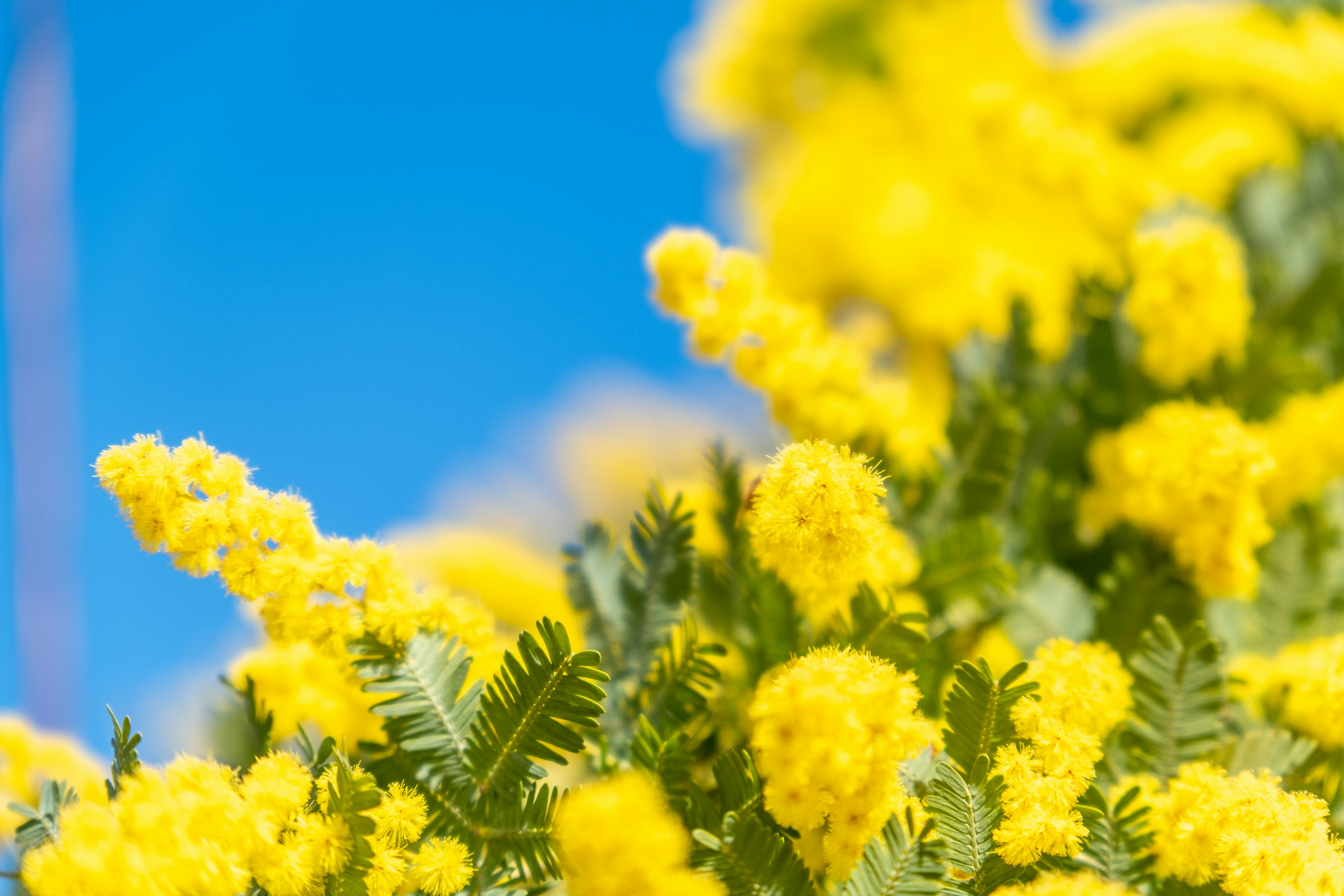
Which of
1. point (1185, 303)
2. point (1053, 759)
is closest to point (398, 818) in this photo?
point (1053, 759)

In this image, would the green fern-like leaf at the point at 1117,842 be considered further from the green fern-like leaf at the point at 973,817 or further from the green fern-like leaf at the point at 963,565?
the green fern-like leaf at the point at 963,565

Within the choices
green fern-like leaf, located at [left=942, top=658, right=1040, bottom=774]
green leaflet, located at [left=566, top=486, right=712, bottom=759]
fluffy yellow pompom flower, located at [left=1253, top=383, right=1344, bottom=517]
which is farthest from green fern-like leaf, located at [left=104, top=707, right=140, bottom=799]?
fluffy yellow pompom flower, located at [left=1253, top=383, right=1344, bottom=517]

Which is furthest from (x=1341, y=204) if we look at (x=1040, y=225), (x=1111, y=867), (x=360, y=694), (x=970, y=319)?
(x=360, y=694)

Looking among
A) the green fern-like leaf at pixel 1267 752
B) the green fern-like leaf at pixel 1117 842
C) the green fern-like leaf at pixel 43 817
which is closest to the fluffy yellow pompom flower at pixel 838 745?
the green fern-like leaf at pixel 1117 842

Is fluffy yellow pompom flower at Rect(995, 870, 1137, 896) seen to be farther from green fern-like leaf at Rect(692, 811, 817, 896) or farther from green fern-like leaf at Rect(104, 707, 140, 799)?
green fern-like leaf at Rect(104, 707, 140, 799)

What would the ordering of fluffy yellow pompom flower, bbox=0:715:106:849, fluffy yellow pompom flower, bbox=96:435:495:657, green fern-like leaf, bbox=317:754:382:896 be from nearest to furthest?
green fern-like leaf, bbox=317:754:382:896, fluffy yellow pompom flower, bbox=96:435:495:657, fluffy yellow pompom flower, bbox=0:715:106:849

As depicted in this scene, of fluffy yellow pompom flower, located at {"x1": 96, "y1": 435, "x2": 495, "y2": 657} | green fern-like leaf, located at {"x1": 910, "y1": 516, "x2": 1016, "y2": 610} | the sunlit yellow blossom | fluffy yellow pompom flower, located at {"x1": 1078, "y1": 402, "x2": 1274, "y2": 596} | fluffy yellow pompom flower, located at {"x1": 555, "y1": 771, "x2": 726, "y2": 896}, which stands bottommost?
fluffy yellow pompom flower, located at {"x1": 555, "y1": 771, "x2": 726, "y2": 896}
